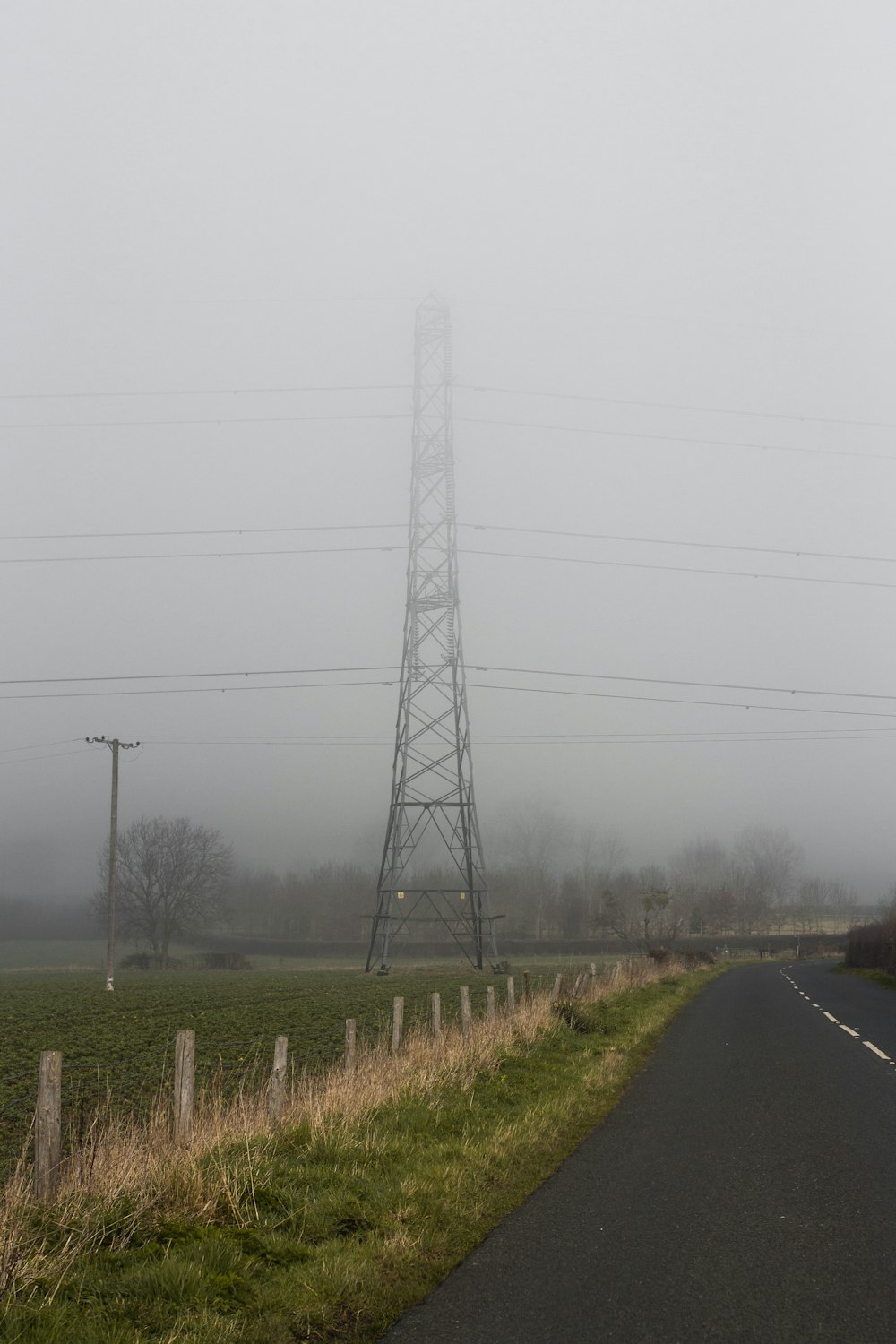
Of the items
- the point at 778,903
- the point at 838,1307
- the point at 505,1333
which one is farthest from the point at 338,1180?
the point at 778,903

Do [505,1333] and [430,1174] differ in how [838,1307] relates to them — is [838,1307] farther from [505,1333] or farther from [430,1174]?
[430,1174]

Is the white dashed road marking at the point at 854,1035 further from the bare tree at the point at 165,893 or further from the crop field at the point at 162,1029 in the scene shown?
the bare tree at the point at 165,893

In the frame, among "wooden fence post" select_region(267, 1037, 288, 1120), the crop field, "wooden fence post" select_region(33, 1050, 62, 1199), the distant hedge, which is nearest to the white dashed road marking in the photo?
the crop field

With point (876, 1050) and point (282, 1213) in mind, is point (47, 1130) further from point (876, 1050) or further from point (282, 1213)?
point (876, 1050)

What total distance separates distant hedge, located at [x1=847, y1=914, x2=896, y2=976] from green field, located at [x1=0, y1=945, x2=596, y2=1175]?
1935 cm

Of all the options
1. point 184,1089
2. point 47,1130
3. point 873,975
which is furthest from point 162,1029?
point 873,975

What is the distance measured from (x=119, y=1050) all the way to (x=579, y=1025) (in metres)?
10.2

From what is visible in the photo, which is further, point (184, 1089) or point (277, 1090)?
point (277, 1090)

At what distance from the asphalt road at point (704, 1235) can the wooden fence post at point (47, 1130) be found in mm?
3262

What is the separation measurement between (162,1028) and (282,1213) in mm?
22998

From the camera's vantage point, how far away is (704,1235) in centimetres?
780

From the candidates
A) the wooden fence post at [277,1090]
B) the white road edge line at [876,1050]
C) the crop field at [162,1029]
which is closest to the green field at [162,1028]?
the crop field at [162,1029]

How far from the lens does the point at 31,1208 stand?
7.52 meters

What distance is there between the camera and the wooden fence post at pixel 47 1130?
804 cm
